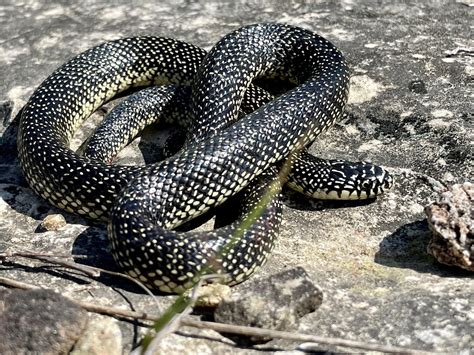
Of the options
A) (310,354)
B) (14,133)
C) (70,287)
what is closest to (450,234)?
(310,354)

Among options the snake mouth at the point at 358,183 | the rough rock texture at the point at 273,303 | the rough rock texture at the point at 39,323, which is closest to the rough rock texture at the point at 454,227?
the snake mouth at the point at 358,183

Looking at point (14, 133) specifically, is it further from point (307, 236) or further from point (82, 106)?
point (307, 236)

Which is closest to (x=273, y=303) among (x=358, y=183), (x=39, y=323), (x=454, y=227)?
(x=39, y=323)

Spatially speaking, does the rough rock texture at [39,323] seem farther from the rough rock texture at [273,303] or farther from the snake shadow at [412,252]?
the snake shadow at [412,252]

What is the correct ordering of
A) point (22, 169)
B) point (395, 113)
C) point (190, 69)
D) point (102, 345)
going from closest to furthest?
point (102, 345)
point (22, 169)
point (395, 113)
point (190, 69)

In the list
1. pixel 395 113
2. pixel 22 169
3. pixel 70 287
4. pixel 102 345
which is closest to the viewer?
pixel 102 345

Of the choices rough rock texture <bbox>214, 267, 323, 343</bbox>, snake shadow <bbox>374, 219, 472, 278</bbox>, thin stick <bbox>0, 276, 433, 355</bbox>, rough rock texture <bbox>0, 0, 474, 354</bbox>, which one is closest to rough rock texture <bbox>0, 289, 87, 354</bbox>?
thin stick <bbox>0, 276, 433, 355</bbox>
